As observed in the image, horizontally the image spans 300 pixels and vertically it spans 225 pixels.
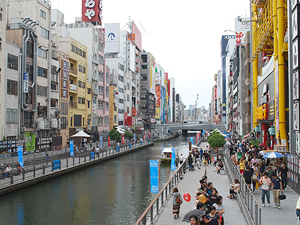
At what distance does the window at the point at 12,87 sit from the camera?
39625 mm

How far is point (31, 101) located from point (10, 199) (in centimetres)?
2504

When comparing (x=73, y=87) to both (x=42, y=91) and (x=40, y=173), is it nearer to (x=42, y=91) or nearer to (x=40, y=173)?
(x=42, y=91)

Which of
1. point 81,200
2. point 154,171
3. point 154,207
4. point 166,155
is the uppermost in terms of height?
point 154,171

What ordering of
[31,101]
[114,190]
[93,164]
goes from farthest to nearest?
[31,101], [93,164], [114,190]

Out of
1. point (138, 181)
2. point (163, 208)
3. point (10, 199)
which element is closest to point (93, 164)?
point (138, 181)

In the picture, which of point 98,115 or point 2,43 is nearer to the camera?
point 2,43

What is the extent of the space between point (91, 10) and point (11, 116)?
42.1 m

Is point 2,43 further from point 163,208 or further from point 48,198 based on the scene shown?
point 163,208

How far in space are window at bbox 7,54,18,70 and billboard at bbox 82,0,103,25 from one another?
36.8m

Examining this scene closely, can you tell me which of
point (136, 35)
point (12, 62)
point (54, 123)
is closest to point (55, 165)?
point (12, 62)

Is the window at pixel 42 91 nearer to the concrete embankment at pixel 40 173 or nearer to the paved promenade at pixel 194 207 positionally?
the concrete embankment at pixel 40 173

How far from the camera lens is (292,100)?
21.4m

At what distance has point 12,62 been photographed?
40.3 m

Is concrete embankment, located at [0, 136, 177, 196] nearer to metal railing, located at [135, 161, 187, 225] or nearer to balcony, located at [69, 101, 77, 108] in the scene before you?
metal railing, located at [135, 161, 187, 225]
